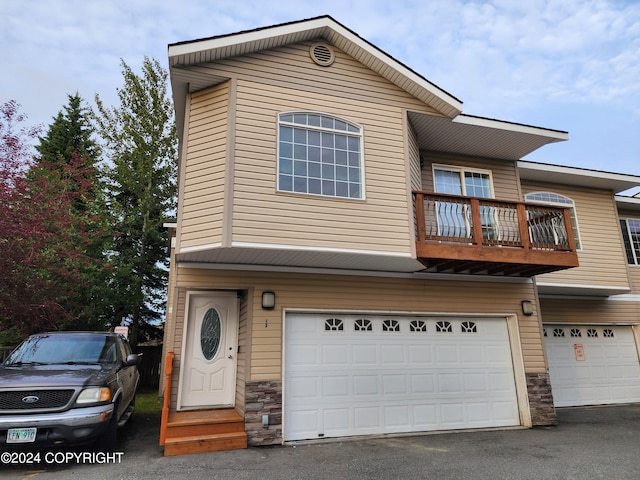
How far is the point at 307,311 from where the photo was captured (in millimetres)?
6805

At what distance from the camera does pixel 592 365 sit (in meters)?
9.95

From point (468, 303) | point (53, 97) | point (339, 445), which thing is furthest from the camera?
point (53, 97)

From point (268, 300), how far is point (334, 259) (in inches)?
54.6

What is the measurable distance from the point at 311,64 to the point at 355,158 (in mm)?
2040

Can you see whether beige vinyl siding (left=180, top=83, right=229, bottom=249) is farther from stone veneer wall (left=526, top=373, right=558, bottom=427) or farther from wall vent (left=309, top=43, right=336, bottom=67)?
stone veneer wall (left=526, top=373, right=558, bottom=427)

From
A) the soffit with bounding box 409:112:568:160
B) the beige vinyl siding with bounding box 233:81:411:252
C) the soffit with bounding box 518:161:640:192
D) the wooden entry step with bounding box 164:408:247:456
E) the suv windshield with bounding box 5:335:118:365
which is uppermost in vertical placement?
the soffit with bounding box 409:112:568:160

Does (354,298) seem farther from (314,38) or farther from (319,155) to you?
(314,38)

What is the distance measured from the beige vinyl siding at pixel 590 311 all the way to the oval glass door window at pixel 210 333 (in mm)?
8600

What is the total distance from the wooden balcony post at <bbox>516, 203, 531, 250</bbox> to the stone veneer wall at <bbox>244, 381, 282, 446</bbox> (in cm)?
529

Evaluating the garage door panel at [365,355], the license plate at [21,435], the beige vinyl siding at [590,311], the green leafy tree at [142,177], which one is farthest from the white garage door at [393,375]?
the green leafy tree at [142,177]

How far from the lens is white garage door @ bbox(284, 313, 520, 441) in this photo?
6488 millimetres

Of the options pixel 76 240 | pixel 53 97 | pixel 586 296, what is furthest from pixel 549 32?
pixel 53 97

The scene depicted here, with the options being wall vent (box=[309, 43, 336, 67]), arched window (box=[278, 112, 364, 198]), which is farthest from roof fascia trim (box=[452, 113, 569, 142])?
wall vent (box=[309, 43, 336, 67])

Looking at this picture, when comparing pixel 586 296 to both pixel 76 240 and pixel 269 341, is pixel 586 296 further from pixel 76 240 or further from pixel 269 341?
pixel 76 240
